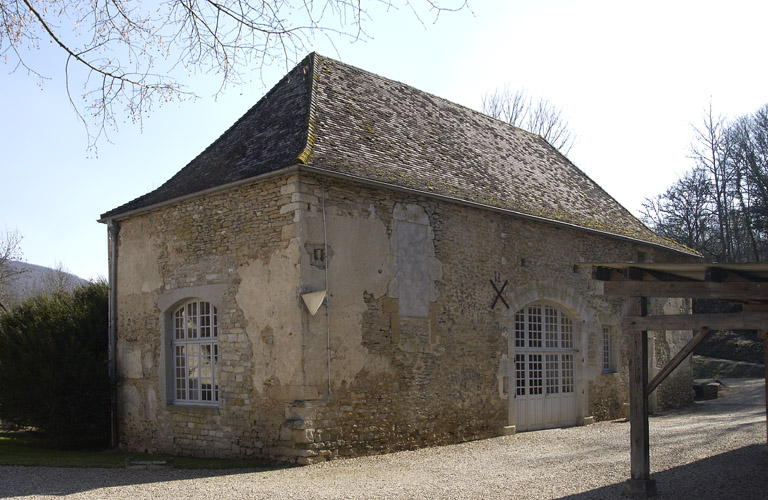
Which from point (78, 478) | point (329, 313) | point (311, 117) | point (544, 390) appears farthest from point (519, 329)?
point (78, 478)

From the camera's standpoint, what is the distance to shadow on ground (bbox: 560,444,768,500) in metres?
7.28

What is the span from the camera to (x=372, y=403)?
34.2ft

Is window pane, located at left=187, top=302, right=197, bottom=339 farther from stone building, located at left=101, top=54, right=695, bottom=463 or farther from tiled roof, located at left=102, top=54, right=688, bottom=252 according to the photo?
tiled roof, located at left=102, top=54, right=688, bottom=252

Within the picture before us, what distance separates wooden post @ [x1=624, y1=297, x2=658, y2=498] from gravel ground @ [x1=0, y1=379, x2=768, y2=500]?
0.20 m

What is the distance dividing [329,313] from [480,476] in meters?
3.05

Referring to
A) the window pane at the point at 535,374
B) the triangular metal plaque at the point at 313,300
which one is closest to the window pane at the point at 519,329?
the window pane at the point at 535,374

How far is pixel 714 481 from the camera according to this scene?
7.95m

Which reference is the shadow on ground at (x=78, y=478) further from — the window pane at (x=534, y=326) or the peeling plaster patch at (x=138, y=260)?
the window pane at (x=534, y=326)

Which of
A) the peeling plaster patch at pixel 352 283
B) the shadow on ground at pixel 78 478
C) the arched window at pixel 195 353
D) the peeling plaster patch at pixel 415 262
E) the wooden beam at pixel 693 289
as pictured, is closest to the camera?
the wooden beam at pixel 693 289

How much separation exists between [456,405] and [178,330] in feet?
16.0

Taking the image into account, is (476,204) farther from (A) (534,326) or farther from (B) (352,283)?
(A) (534,326)

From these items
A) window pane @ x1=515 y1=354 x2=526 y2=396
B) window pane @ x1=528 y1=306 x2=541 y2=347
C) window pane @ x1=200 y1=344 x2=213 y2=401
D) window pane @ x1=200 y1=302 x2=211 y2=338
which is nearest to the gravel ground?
window pane @ x1=515 y1=354 x2=526 y2=396

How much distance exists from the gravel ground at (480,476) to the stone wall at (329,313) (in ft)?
2.44

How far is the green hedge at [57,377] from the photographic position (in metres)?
12.5
